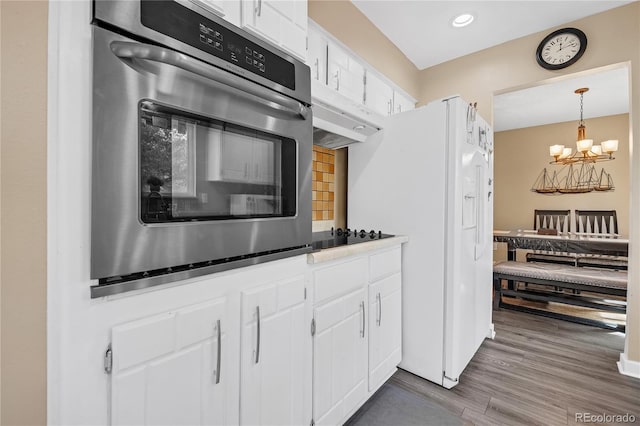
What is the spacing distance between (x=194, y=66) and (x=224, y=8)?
0.30m

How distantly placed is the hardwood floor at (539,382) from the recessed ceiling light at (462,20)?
2713 mm

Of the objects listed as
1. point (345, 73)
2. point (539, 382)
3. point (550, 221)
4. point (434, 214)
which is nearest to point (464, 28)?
point (345, 73)

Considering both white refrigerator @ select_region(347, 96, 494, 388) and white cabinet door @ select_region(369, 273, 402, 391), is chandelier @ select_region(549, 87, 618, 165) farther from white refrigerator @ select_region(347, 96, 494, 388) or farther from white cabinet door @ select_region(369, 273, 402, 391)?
white cabinet door @ select_region(369, 273, 402, 391)

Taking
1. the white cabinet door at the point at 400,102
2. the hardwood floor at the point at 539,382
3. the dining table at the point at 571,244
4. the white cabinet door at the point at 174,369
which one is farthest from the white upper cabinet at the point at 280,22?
the dining table at the point at 571,244

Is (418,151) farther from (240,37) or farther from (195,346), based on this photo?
(195,346)

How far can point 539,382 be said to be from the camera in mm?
1927

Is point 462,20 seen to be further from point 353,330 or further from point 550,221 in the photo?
point 550,221

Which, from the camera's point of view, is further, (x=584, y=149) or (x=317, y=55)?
(x=584, y=149)

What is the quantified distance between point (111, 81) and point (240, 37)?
45 centimetres

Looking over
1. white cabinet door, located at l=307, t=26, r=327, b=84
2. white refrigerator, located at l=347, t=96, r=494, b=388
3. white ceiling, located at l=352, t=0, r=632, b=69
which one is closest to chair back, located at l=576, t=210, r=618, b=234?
white ceiling, located at l=352, t=0, r=632, b=69

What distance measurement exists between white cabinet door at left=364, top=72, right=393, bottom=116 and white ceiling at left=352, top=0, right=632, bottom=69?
1.46 ft

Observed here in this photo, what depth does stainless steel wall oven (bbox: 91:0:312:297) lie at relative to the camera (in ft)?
2.18

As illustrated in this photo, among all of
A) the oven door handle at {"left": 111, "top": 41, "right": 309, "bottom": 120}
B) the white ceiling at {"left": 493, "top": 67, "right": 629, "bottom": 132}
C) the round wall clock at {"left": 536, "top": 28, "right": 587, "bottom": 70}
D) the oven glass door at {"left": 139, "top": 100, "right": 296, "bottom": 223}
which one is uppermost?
the white ceiling at {"left": 493, "top": 67, "right": 629, "bottom": 132}

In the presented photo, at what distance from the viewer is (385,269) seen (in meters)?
1.76
